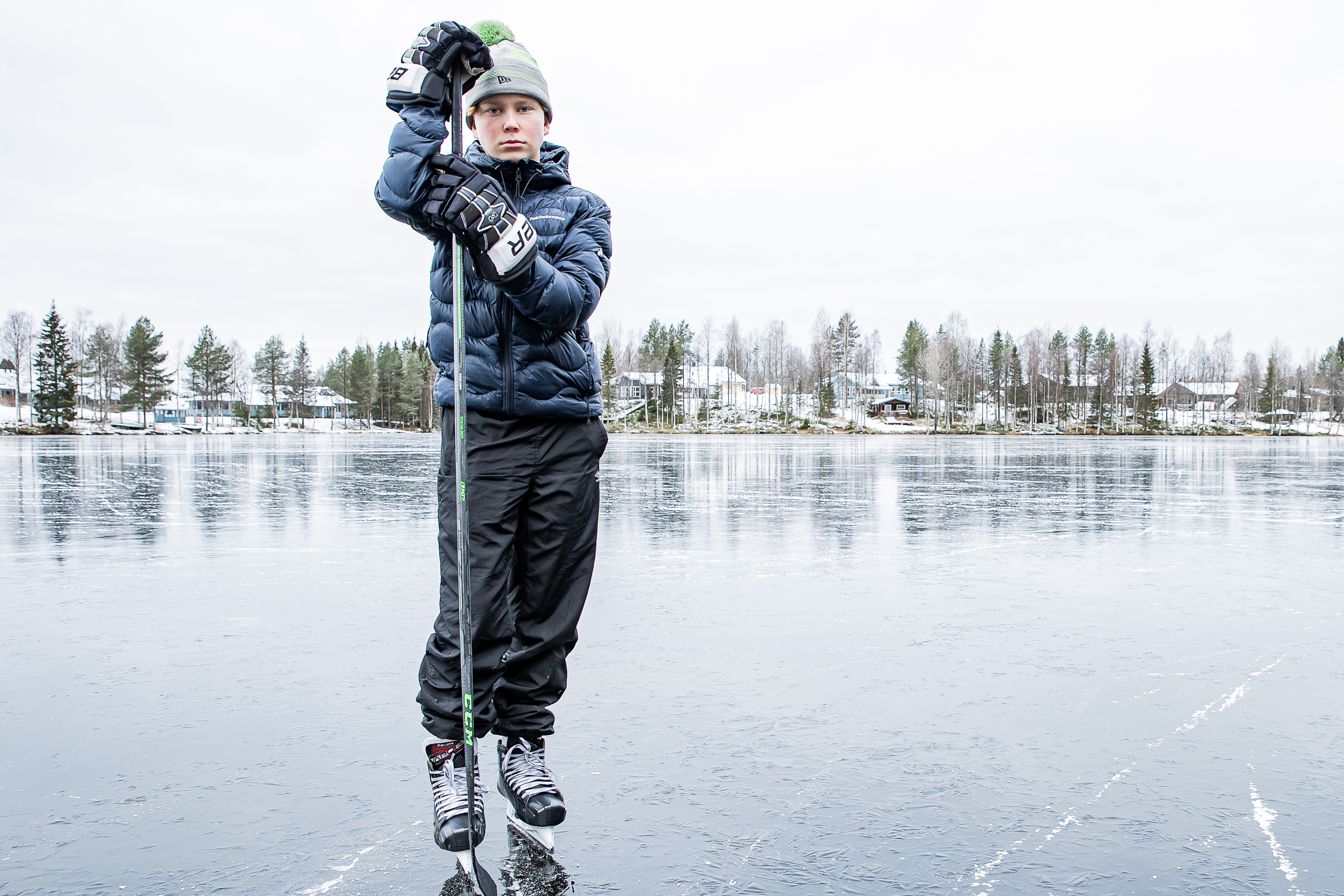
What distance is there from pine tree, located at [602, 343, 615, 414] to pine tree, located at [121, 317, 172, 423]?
1662 inches

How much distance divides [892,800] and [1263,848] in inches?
40.0

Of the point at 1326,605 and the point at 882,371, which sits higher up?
the point at 882,371

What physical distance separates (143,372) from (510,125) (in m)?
94.7

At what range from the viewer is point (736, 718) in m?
3.73

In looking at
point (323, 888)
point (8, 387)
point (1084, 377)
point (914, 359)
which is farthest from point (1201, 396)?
point (8, 387)

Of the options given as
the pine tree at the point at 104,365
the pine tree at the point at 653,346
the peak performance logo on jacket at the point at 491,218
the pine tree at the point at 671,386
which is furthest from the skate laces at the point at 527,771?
the pine tree at the point at 653,346

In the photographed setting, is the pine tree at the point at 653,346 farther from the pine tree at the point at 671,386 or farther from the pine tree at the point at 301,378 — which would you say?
the pine tree at the point at 301,378

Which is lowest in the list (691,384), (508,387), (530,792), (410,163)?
(530,792)

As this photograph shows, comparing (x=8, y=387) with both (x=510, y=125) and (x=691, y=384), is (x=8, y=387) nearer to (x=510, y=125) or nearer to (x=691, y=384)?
(x=691, y=384)

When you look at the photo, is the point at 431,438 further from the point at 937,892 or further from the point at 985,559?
the point at 937,892

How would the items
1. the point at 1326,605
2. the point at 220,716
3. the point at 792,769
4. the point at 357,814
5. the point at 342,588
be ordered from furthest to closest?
the point at 342,588
the point at 1326,605
the point at 220,716
the point at 792,769
the point at 357,814

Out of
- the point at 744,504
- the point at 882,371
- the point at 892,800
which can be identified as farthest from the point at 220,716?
the point at 882,371

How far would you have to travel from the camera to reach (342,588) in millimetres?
6453

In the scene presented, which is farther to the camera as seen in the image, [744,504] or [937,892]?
[744,504]
